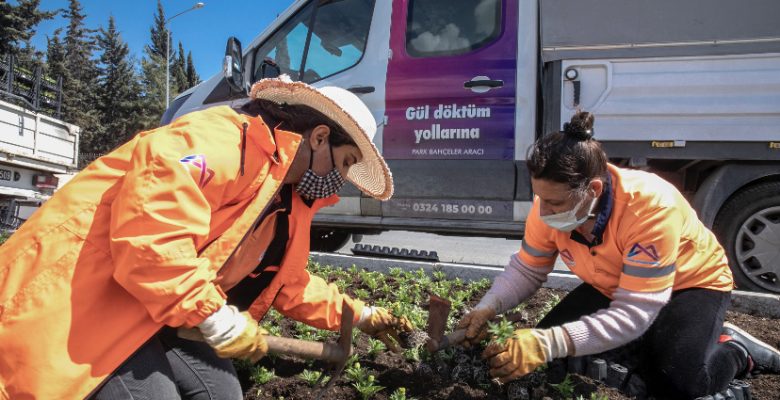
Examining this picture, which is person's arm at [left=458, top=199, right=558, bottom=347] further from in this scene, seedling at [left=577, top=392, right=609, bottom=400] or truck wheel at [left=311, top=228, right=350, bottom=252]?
truck wheel at [left=311, top=228, right=350, bottom=252]

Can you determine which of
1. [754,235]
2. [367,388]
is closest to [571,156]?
[367,388]

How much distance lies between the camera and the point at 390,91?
5.04m

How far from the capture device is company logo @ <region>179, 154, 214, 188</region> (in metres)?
1.65

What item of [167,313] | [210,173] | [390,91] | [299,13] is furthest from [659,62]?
[167,313]

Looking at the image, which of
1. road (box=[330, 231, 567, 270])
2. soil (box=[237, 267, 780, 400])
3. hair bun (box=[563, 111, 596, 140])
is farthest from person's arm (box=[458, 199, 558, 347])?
road (box=[330, 231, 567, 270])

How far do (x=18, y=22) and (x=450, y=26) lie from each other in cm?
3481

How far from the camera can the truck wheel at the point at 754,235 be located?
13.6ft

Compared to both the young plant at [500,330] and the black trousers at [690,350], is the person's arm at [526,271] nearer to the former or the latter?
the young plant at [500,330]

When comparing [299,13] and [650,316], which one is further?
[299,13]

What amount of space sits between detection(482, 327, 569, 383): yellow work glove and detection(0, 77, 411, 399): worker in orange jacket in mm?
1025

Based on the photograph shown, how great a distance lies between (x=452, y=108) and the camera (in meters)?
4.84

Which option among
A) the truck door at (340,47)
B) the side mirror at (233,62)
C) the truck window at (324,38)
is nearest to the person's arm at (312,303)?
the truck door at (340,47)

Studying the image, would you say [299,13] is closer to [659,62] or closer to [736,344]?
[659,62]

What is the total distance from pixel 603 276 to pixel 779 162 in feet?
8.59
